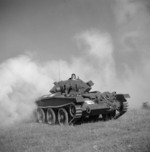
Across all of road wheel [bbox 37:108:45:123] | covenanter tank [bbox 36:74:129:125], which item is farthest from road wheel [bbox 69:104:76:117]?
road wheel [bbox 37:108:45:123]

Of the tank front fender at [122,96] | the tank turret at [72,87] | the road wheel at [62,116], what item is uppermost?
the tank turret at [72,87]

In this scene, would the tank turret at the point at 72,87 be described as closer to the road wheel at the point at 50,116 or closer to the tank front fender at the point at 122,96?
the road wheel at the point at 50,116

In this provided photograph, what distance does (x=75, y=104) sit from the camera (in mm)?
13438

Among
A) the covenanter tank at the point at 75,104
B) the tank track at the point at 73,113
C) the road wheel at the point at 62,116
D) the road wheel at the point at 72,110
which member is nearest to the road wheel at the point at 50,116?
the covenanter tank at the point at 75,104

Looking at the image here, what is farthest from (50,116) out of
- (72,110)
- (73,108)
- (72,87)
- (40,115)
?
(73,108)

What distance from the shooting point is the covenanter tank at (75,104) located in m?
13.6

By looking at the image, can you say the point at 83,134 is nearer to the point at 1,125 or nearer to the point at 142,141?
the point at 142,141

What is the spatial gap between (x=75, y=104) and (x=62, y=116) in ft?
6.05

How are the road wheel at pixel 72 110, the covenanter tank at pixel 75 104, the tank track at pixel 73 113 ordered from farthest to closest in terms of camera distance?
1. the road wheel at pixel 72 110
2. the covenanter tank at pixel 75 104
3. the tank track at pixel 73 113

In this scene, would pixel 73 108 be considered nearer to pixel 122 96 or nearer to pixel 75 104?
pixel 75 104

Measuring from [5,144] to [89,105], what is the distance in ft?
18.9

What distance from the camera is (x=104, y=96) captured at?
14727 millimetres

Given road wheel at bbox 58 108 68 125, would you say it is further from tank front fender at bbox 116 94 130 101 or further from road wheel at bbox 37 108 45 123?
tank front fender at bbox 116 94 130 101

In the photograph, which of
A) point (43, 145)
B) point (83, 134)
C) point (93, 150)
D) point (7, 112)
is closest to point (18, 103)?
point (7, 112)
